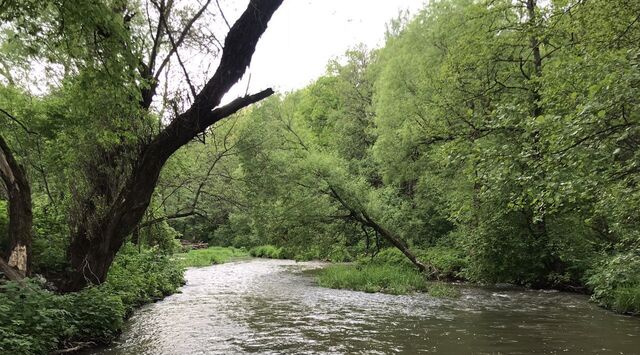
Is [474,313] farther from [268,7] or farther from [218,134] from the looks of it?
[218,134]

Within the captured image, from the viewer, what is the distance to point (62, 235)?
36.6 ft

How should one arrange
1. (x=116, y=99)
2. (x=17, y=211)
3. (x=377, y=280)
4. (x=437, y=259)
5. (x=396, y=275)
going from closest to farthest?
(x=116, y=99), (x=17, y=211), (x=377, y=280), (x=396, y=275), (x=437, y=259)

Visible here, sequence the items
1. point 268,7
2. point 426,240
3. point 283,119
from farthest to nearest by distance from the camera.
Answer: point 426,240
point 283,119
point 268,7

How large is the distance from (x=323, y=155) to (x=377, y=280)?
6442 mm

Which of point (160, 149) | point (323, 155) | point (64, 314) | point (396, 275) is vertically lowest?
point (396, 275)

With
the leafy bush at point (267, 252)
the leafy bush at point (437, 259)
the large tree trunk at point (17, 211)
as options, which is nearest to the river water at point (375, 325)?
the large tree trunk at point (17, 211)

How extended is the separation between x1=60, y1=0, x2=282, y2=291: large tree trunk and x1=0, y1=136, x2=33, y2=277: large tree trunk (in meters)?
0.85

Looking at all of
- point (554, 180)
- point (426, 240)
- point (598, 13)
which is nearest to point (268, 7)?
point (554, 180)

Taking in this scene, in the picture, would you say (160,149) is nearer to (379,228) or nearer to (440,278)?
(379,228)

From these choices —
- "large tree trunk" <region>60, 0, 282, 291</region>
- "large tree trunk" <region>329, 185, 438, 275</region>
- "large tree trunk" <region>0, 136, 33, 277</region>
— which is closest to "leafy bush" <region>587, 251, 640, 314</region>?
"large tree trunk" <region>329, 185, 438, 275</region>

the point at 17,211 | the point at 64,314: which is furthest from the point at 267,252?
the point at 64,314

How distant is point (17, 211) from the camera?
891 centimetres

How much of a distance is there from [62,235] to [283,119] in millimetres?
13070

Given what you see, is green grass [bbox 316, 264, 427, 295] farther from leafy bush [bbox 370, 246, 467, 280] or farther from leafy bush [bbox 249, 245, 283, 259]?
leafy bush [bbox 249, 245, 283, 259]
